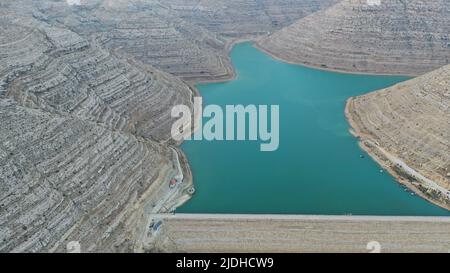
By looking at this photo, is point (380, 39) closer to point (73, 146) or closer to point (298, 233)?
point (298, 233)

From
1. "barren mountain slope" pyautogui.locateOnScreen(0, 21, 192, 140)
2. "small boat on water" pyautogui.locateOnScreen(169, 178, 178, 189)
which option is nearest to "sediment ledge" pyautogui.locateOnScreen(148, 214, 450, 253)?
"small boat on water" pyautogui.locateOnScreen(169, 178, 178, 189)

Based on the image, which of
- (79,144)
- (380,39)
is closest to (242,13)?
(380,39)

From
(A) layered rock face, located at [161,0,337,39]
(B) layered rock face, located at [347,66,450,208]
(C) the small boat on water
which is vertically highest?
(A) layered rock face, located at [161,0,337,39]

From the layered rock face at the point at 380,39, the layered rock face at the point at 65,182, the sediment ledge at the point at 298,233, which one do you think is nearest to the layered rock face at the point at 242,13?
the layered rock face at the point at 380,39


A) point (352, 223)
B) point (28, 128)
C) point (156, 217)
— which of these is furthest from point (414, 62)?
point (28, 128)

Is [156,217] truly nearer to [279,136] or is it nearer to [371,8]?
[279,136]

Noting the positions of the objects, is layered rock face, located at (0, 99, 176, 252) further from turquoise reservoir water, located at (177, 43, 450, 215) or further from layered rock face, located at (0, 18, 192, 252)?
turquoise reservoir water, located at (177, 43, 450, 215)
